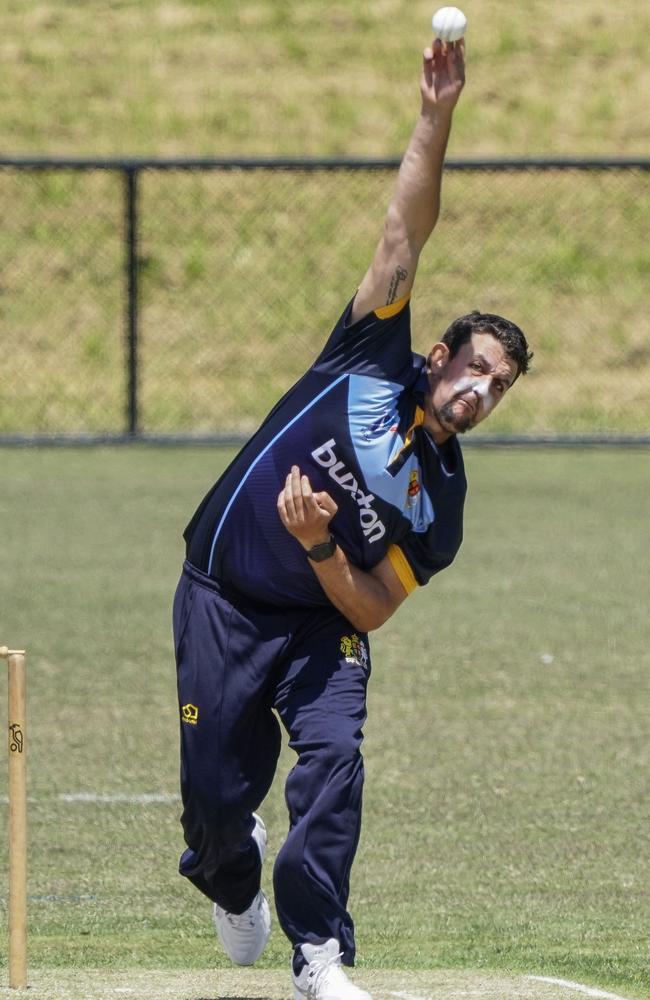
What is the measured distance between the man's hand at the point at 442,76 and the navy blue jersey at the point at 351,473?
0.55 m

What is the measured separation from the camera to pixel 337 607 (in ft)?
16.2

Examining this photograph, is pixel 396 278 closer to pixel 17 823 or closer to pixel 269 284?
pixel 17 823

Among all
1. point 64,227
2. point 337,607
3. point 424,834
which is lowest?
point 424,834

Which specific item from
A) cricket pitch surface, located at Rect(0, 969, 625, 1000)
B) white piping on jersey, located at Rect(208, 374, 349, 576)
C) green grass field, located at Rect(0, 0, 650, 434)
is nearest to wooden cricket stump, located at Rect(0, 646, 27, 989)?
cricket pitch surface, located at Rect(0, 969, 625, 1000)

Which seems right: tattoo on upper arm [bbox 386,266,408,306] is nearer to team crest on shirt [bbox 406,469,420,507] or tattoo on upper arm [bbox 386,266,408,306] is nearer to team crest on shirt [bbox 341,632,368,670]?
team crest on shirt [bbox 406,469,420,507]

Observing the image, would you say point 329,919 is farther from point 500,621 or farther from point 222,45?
point 222,45

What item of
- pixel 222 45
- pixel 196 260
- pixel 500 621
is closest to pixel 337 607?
pixel 500 621

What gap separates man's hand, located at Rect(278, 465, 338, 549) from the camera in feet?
15.4

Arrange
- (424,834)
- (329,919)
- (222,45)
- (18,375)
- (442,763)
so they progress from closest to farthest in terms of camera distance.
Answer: (329,919) → (424,834) → (442,763) → (18,375) → (222,45)

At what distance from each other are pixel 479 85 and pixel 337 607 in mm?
24155

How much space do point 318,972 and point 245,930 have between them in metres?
0.76

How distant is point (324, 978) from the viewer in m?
4.64

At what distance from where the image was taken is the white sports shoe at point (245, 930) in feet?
17.6

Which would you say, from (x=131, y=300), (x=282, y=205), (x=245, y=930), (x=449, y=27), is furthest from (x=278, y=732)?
(x=282, y=205)
